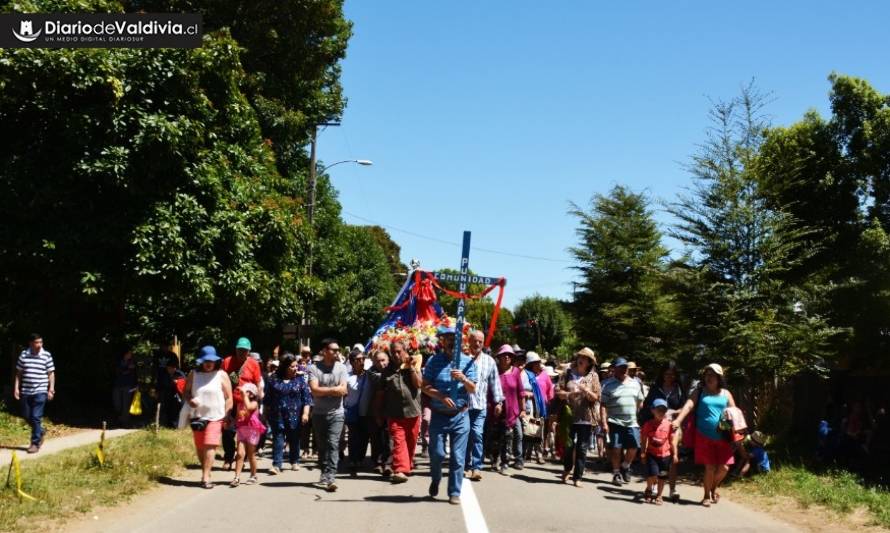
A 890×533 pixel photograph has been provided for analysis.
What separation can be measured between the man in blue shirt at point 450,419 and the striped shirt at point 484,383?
1.05 meters

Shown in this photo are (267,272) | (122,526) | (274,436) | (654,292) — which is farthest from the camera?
(654,292)

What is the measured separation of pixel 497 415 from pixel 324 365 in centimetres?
295

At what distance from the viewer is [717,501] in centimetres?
1114

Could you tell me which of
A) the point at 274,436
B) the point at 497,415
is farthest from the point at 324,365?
the point at 497,415

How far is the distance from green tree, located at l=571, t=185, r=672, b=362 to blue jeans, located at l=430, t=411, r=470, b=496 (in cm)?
1406

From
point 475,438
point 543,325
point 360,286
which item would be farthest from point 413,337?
point 543,325

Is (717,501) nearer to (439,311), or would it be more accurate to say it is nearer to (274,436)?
(274,436)

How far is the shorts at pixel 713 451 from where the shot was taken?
10.4 meters

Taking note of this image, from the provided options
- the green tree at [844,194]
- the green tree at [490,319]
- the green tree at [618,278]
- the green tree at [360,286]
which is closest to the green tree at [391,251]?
the green tree at [490,319]

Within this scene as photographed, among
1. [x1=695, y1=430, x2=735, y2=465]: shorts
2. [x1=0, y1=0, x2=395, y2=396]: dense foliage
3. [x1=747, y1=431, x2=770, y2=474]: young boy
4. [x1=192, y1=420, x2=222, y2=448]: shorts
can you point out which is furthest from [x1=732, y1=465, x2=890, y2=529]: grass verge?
[x1=0, y1=0, x2=395, y2=396]: dense foliage

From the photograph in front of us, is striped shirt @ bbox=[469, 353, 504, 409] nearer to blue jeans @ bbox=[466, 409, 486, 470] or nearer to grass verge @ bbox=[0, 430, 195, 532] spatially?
blue jeans @ bbox=[466, 409, 486, 470]

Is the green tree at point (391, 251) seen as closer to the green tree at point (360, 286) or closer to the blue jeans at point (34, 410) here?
the green tree at point (360, 286)

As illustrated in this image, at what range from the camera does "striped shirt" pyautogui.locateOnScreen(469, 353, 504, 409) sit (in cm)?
1126

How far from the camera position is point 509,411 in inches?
520
